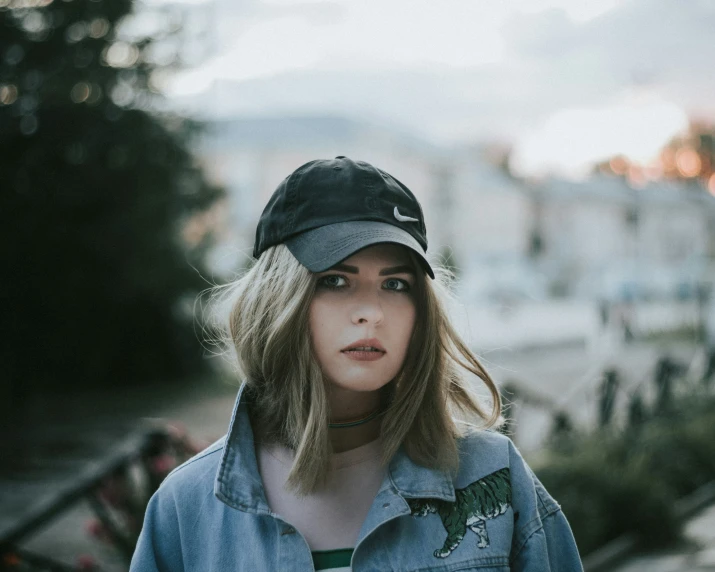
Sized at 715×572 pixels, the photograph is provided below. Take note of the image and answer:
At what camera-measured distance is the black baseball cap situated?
64.6 inches

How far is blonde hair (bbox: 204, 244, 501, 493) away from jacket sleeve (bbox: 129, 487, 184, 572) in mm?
269

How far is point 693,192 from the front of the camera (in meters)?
56.3

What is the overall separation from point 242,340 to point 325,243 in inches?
14.0

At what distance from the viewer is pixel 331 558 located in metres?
1.65

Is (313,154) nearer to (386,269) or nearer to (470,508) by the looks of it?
(386,269)

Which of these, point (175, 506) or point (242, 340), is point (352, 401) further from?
point (175, 506)

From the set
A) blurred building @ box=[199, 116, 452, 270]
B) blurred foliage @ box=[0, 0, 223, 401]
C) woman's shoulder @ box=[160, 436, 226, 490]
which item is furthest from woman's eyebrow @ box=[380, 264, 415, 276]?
blurred building @ box=[199, 116, 452, 270]

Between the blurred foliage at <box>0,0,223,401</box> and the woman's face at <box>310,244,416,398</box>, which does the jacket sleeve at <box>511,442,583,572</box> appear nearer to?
the woman's face at <box>310,244,416,398</box>

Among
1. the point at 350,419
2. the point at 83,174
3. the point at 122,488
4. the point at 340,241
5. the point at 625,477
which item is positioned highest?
the point at 83,174

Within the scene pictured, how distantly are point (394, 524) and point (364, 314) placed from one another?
0.44 m

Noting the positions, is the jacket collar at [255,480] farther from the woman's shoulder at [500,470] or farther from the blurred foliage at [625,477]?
the blurred foliage at [625,477]

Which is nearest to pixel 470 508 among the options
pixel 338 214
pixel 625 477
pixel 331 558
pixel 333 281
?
pixel 331 558

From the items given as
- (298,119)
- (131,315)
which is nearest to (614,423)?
(131,315)

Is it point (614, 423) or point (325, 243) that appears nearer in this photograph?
point (325, 243)
